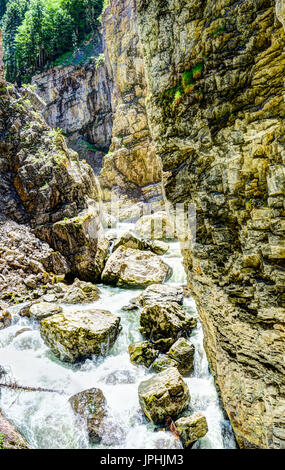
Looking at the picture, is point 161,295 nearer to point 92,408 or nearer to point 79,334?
point 79,334

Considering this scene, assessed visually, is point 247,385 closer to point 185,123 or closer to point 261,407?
point 261,407

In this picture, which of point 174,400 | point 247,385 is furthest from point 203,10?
point 174,400

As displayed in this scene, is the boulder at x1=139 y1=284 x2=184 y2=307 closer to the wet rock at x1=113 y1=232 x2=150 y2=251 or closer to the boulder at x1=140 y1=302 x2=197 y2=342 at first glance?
the boulder at x1=140 y1=302 x2=197 y2=342

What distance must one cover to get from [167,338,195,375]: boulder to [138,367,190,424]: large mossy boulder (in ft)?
3.59

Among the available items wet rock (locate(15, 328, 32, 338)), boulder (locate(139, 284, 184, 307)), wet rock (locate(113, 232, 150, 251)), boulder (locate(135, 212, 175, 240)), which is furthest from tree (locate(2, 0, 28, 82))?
boulder (locate(139, 284, 184, 307))

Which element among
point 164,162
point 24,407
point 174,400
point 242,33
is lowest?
point 24,407

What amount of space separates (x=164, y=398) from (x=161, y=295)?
4655mm

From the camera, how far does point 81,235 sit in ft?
44.4

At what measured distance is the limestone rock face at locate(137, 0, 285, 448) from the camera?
10.6 ft

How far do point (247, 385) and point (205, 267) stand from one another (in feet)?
6.24

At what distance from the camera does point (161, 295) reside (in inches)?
406

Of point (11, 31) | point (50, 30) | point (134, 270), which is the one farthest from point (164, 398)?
point (11, 31)

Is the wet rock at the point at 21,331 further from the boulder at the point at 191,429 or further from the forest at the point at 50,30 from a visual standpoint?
the forest at the point at 50,30

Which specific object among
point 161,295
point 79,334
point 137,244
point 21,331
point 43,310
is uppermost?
point 137,244
